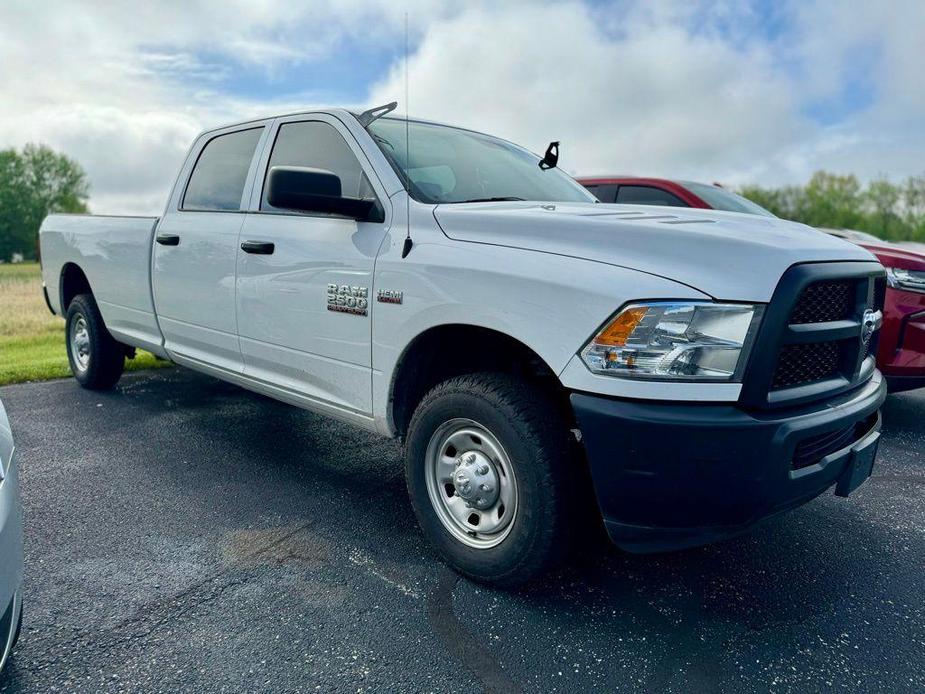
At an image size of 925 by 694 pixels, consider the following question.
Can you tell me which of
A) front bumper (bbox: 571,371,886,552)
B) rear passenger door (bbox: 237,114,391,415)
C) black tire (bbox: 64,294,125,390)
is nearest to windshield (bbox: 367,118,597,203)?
rear passenger door (bbox: 237,114,391,415)

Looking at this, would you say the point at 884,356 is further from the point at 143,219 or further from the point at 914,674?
the point at 143,219

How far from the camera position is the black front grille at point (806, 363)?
2299 millimetres

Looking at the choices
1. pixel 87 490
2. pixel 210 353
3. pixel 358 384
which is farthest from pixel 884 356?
pixel 87 490

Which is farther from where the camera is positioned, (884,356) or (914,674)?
(884,356)

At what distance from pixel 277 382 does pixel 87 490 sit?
43.4 inches

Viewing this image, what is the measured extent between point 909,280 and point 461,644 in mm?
3979

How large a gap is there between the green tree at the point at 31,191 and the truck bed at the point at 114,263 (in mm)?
55476

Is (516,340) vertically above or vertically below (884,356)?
above

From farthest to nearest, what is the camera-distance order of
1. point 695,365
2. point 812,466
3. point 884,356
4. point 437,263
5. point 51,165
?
point 51,165 < point 884,356 < point 437,263 < point 812,466 < point 695,365

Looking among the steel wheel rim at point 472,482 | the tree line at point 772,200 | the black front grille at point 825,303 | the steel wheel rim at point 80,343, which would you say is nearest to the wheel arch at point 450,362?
the steel wheel rim at point 472,482

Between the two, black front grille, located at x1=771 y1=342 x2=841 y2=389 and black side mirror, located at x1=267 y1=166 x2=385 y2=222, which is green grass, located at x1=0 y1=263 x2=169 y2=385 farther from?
black front grille, located at x1=771 y1=342 x2=841 y2=389

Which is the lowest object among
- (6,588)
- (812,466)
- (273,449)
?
(273,449)

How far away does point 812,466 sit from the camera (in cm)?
236

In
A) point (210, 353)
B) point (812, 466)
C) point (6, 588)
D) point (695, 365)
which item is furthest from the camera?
point (210, 353)
